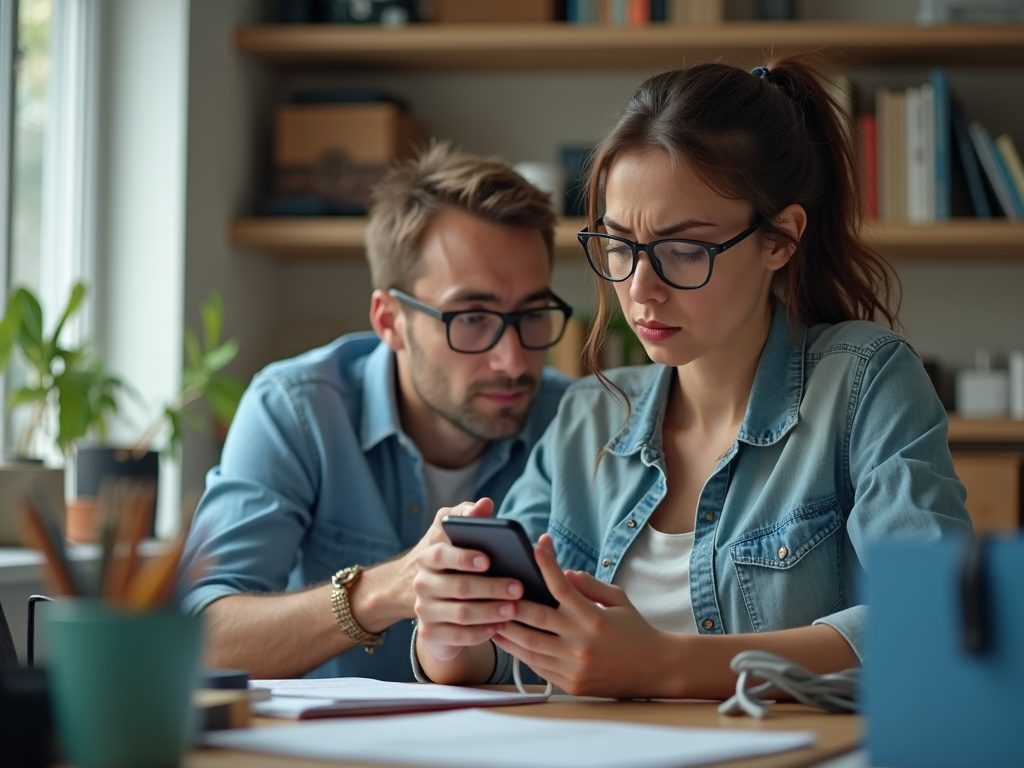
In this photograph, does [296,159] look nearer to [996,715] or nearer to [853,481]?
[853,481]

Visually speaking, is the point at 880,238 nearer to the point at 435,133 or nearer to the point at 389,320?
A: the point at 435,133

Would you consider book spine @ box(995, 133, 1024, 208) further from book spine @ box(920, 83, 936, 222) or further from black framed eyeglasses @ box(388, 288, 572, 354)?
black framed eyeglasses @ box(388, 288, 572, 354)

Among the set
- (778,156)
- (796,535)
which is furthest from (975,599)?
(778,156)

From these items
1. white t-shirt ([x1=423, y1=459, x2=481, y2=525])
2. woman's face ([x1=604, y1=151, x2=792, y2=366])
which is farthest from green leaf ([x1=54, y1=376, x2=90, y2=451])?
woman's face ([x1=604, y1=151, x2=792, y2=366])

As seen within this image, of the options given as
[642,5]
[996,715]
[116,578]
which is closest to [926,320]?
[642,5]

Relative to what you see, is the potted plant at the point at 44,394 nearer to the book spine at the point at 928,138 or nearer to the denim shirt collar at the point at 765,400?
the denim shirt collar at the point at 765,400

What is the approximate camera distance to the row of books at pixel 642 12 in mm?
3083

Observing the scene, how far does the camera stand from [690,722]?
3.32 feet

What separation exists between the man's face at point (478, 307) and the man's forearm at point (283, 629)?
46cm

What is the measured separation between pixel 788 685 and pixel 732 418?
22.1 inches

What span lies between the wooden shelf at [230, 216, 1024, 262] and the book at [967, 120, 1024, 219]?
0.13 feet

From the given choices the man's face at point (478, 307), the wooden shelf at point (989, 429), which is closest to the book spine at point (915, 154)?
the wooden shelf at point (989, 429)

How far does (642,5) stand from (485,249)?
1.37m

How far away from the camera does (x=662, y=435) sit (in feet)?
5.33
